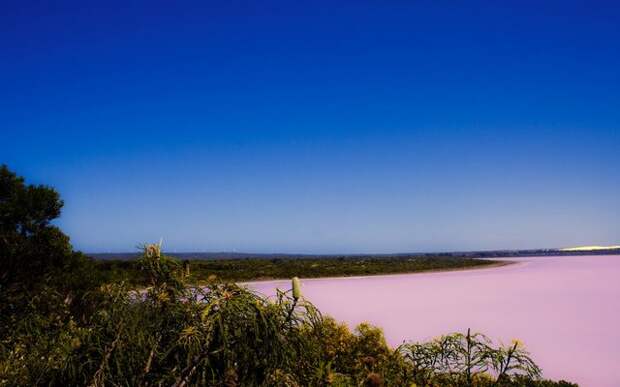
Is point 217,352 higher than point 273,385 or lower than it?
higher

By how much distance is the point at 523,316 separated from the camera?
68.9ft

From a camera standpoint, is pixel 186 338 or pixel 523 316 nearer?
pixel 186 338

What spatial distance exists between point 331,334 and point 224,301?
3.89 metres

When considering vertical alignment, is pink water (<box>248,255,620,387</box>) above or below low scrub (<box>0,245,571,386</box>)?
below

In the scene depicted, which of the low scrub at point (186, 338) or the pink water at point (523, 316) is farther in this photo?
the pink water at point (523, 316)

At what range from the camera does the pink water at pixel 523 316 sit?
13578 mm

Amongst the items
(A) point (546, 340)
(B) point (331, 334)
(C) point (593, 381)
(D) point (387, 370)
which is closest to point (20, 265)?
(B) point (331, 334)

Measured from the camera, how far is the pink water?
13.6m

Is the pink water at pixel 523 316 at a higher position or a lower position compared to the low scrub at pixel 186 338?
lower

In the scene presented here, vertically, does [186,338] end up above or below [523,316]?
above

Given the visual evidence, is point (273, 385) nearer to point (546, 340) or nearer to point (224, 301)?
point (224, 301)

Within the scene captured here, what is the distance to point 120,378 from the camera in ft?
7.73

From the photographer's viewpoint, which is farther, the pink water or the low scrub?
the pink water

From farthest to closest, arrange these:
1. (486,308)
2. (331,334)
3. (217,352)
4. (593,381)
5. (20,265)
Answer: (486,308)
(593,381)
(20,265)
(331,334)
(217,352)
